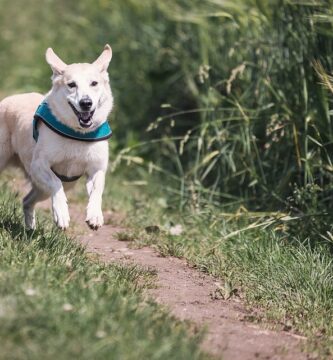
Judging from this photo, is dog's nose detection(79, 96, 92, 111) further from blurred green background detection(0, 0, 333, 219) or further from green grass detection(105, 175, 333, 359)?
blurred green background detection(0, 0, 333, 219)

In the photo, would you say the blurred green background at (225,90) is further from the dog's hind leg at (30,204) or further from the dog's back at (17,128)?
the dog's back at (17,128)

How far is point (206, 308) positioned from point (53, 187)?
1259 mm

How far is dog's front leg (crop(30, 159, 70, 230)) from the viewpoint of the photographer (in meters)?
5.14

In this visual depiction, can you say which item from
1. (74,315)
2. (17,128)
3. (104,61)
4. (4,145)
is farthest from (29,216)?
(74,315)

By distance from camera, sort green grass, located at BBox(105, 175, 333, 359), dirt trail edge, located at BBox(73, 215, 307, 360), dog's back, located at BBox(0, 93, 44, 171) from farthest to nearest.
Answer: dog's back, located at BBox(0, 93, 44, 171) → green grass, located at BBox(105, 175, 333, 359) → dirt trail edge, located at BBox(73, 215, 307, 360)

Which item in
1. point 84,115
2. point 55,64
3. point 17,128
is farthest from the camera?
point 17,128

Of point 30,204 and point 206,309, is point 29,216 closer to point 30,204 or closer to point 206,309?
point 30,204

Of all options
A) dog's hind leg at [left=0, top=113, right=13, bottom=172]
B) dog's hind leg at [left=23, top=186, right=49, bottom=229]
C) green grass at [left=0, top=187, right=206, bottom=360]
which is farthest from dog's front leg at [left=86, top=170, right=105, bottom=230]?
dog's hind leg at [left=0, top=113, right=13, bottom=172]

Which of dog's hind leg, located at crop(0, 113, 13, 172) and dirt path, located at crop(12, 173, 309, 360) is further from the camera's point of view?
dog's hind leg, located at crop(0, 113, 13, 172)

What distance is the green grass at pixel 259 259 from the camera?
4969 mm

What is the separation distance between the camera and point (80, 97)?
17.1ft

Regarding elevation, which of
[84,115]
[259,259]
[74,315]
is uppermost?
[84,115]

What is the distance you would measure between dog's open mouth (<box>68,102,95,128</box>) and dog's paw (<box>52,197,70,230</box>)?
0.51 metres

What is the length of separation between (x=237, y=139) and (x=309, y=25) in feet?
3.78
